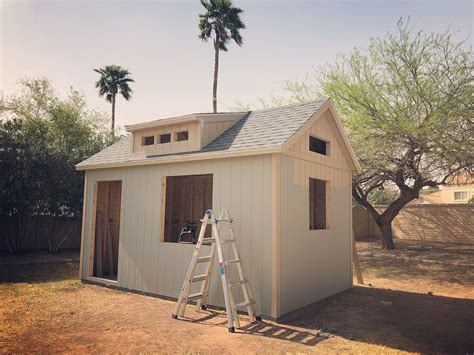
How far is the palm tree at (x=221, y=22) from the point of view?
78.8 feet

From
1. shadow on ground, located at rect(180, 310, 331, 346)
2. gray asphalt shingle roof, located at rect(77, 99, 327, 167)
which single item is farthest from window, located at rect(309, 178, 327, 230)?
shadow on ground, located at rect(180, 310, 331, 346)

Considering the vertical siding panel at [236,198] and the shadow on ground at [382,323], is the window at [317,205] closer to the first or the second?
the shadow on ground at [382,323]

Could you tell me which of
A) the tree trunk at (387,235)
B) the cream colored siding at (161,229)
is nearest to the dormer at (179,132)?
the cream colored siding at (161,229)

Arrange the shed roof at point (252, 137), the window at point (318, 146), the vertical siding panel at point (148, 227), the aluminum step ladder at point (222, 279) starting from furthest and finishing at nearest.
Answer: the window at point (318, 146) → the vertical siding panel at point (148, 227) → the shed roof at point (252, 137) → the aluminum step ladder at point (222, 279)

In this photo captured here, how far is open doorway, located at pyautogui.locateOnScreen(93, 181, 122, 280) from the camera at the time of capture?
10359 millimetres

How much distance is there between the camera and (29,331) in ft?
18.5

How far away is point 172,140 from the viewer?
859 centimetres

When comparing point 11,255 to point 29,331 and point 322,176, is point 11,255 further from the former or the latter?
point 322,176

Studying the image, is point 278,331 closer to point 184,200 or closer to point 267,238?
point 267,238

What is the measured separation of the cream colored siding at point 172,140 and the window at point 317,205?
3.52m

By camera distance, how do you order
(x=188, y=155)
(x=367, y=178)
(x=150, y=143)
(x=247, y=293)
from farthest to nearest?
(x=367, y=178) → (x=150, y=143) → (x=188, y=155) → (x=247, y=293)

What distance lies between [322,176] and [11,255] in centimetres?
1268

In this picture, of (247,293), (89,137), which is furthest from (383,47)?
(89,137)

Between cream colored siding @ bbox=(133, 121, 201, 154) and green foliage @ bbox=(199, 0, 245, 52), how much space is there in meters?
17.7
